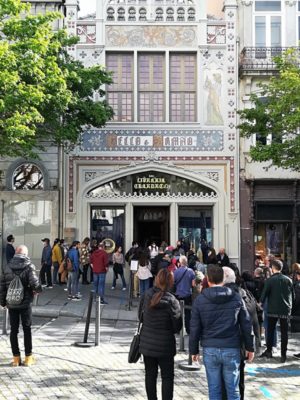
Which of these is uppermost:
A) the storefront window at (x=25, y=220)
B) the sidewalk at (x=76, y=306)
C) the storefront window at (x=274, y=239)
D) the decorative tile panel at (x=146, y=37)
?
the decorative tile panel at (x=146, y=37)

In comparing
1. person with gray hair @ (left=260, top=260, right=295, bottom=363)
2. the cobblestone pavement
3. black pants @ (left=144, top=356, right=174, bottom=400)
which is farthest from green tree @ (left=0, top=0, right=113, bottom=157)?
black pants @ (left=144, top=356, right=174, bottom=400)

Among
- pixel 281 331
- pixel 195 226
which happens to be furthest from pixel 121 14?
pixel 281 331

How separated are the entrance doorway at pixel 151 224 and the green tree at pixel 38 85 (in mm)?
4640

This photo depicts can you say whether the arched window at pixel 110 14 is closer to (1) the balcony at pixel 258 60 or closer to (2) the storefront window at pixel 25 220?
(1) the balcony at pixel 258 60

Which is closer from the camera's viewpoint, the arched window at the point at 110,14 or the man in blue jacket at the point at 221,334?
the man in blue jacket at the point at 221,334

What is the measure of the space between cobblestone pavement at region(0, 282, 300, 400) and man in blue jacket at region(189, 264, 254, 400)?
6.39ft

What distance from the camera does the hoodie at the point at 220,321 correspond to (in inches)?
238

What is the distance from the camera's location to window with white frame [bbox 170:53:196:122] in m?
23.8

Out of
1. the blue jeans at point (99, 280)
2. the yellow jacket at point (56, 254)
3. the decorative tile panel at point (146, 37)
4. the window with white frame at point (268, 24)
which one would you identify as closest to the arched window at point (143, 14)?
the decorative tile panel at point (146, 37)

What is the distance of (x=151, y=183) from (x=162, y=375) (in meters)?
17.2

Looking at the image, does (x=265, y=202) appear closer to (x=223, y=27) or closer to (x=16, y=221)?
(x=223, y=27)

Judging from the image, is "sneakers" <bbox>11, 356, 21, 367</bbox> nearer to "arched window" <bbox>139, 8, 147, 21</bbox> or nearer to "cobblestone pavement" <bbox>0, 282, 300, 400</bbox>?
"cobblestone pavement" <bbox>0, 282, 300, 400</bbox>

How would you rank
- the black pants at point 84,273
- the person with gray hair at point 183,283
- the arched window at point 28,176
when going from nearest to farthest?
the person with gray hair at point 183,283
the black pants at point 84,273
the arched window at point 28,176

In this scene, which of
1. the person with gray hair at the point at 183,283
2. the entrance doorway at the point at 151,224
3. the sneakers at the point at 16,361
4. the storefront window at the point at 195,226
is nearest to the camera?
the sneakers at the point at 16,361
